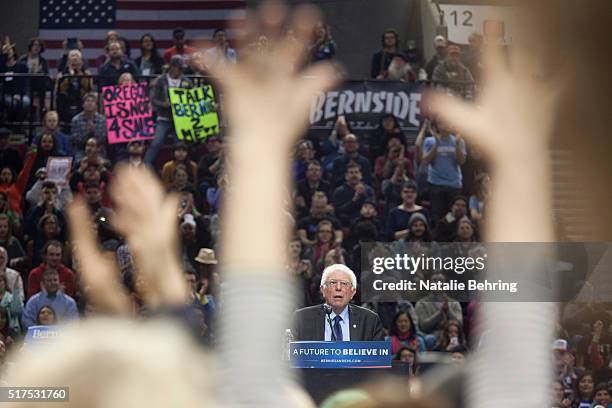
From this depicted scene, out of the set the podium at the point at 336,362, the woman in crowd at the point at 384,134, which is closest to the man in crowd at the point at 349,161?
the woman in crowd at the point at 384,134

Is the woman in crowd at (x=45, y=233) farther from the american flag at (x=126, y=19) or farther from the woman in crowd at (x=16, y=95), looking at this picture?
the american flag at (x=126, y=19)

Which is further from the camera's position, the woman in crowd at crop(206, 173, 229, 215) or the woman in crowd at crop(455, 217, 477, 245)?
the woman in crowd at crop(206, 173, 229, 215)

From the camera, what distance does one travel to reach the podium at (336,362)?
5484mm

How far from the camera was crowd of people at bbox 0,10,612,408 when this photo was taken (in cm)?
1111

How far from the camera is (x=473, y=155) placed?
1428cm

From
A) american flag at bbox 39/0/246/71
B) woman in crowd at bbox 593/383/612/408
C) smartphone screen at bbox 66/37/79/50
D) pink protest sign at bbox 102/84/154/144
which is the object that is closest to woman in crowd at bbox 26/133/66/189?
pink protest sign at bbox 102/84/154/144

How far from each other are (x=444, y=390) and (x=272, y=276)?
0.50 meters

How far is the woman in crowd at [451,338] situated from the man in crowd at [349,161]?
310cm

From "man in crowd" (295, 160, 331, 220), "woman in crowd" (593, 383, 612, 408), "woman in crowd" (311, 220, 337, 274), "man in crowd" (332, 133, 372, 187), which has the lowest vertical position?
Result: "woman in crowd" (593, 383, 612, 408)

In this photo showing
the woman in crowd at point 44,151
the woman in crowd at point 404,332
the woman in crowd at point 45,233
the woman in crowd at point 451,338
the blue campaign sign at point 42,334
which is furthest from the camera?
the woman in crowd at point 44,151

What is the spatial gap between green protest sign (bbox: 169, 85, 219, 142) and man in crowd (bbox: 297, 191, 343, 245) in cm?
182

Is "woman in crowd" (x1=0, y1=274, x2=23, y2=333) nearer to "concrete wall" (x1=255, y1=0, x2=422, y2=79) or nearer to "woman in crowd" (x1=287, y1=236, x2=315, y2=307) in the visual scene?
"woman in crowd" (x1=287, y1=236, x2=315, y2=307)

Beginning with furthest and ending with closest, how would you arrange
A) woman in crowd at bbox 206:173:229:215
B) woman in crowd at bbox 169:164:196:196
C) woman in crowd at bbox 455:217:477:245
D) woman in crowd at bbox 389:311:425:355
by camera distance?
woman in crowd at bbox 169:164:196:196, woman in crowd at bbox 206:173:229:215, woman in crowd at bbox 455:217:477:245, woman in crowd at bbox 389:311:425:355

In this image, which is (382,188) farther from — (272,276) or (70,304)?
(272,276)
